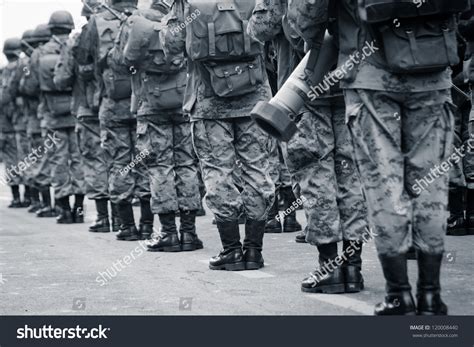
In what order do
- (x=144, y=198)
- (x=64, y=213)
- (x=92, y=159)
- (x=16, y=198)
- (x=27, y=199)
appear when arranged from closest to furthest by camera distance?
1. (x=144, y=198)
2. (x=92, y=159)
3. (x=64, y=213)
4. (x=16, y=198)
5. (x=27, y=199)

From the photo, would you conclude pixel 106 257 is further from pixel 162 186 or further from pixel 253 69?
pixel 253 69

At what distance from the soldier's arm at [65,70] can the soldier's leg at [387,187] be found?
7.43 metres

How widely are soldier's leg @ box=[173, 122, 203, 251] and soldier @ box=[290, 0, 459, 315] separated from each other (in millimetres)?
3887

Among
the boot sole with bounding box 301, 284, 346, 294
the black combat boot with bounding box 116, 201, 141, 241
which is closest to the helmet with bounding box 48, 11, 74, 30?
the black combat boot with bounding box 116, 201, 141, 241

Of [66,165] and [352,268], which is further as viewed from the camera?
[66,165]

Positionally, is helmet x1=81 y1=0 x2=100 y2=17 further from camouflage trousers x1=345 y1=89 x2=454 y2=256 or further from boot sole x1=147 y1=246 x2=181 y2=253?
camouflage trousers x1=345 y1=89 x2=454 y2=256

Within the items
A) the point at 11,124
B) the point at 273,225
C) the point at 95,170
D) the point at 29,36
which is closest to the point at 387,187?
the point at 273,225

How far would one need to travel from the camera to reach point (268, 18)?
5.89m

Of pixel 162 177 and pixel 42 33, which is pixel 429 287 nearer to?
pixel 162 177

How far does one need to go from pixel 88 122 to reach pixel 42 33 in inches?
129

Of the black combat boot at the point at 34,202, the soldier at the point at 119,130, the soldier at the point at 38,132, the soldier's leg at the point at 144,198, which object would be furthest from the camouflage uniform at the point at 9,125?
the soldier's leg at the point at 144,198

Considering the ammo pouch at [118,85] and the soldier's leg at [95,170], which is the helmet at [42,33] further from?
the ammo pouch at [118,85]

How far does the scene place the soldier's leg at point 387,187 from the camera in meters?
4.41

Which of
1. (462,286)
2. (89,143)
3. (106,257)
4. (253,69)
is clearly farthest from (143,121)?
(462,286)
